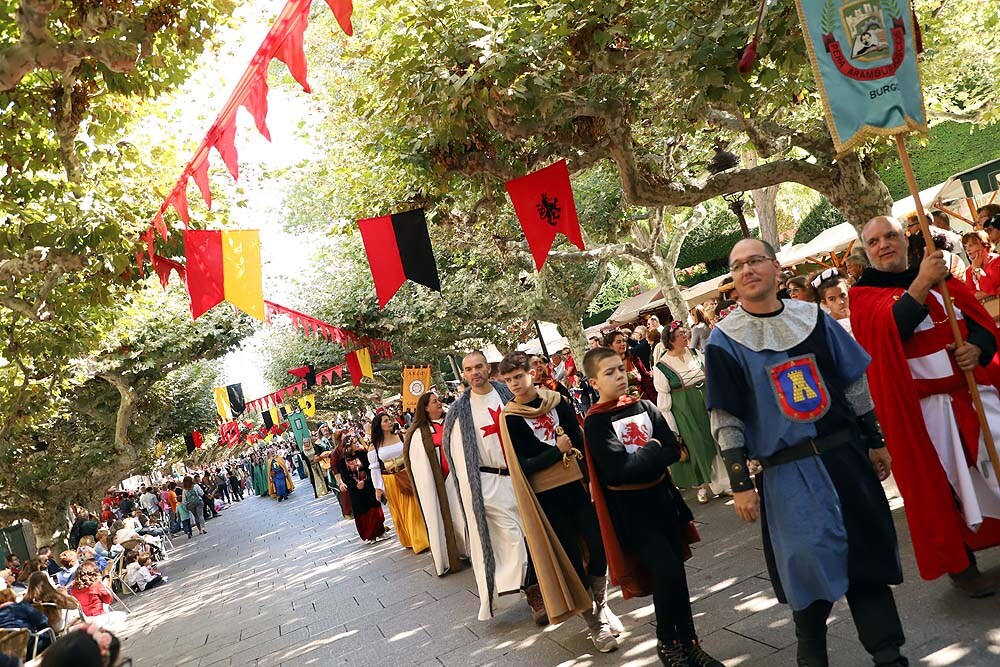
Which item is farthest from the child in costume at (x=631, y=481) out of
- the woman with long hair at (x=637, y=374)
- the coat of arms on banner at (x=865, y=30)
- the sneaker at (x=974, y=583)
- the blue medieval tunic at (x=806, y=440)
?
the woman with long hair at (x=637, y=374)

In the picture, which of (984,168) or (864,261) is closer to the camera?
(864,261)

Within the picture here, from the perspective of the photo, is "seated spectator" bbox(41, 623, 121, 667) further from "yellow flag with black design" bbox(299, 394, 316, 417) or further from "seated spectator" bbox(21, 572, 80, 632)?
"yellow flag with black design" bbox(299, 394, 316, 417)

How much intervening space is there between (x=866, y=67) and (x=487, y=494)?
12.4 ft

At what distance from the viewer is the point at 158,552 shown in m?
25.3

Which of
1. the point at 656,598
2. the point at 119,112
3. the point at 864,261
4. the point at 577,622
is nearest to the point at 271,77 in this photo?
the point at 119,112

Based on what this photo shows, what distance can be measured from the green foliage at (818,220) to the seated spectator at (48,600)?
90.6 ft

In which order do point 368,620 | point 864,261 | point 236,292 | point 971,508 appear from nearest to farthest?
point 971,508, point 368,620, point 236,292, point 864,261

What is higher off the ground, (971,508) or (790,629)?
(971,508)

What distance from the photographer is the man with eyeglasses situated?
3812mm

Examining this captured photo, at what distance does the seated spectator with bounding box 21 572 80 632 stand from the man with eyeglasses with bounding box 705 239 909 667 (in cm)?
988

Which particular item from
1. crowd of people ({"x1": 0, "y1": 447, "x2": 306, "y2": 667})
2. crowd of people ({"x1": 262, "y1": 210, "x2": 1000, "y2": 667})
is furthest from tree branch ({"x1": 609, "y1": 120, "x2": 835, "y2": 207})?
crowd of people ({"x1": 0, "y1": 447, "x2": 306, "y2": 667})

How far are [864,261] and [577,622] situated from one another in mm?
5920

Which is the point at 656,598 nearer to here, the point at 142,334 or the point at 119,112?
the point at 119,112

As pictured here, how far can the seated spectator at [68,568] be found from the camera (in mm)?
14984
